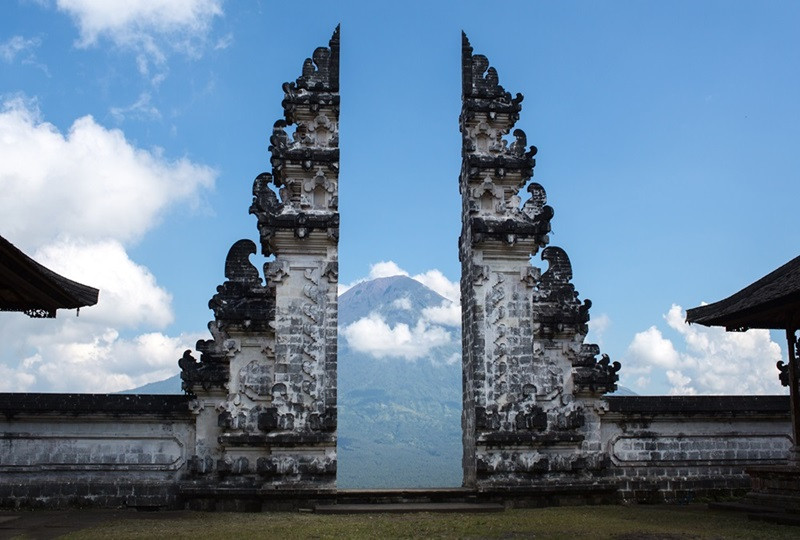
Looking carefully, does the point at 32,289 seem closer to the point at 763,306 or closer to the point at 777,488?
the point at 763,306

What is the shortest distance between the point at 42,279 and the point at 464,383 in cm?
898

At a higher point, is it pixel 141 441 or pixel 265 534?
pixel 141 441

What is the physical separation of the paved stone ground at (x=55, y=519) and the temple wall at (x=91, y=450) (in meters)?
0.41

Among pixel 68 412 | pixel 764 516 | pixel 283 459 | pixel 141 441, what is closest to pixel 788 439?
pixel 764 516

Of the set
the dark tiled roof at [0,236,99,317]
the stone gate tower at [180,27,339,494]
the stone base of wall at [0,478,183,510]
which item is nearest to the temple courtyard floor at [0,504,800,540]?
the stone base of wall at [0,478,183,510]

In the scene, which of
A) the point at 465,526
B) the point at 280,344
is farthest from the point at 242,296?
the point at 465,526

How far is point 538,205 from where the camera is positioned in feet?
56.5

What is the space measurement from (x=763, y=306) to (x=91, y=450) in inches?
490

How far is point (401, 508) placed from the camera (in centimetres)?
1458

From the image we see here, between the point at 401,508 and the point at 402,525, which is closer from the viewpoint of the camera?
the point at 402,525

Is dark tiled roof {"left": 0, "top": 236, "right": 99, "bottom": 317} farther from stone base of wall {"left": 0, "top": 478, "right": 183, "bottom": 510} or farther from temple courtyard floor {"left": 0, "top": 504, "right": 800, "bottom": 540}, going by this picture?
stone base of wall {"left": 0, "top": 478, "right": 183, "bottom": 510}

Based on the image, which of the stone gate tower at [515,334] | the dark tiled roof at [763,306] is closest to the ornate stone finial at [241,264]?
the stone gate tower at [515,334]

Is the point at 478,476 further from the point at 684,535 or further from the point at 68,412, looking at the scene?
the point at 68,412

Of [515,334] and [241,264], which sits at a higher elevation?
[241,264]
